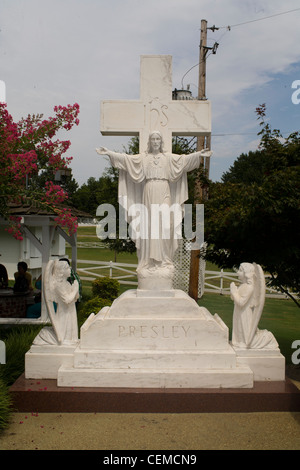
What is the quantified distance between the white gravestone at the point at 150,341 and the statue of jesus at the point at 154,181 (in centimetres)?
4

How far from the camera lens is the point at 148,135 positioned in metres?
5.55

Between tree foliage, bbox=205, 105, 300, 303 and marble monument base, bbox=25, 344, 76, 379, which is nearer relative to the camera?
marble monument base, bbox=25, 344, 76, 379

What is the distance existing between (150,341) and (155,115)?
9.91ft

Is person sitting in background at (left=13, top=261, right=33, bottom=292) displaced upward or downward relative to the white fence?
upward

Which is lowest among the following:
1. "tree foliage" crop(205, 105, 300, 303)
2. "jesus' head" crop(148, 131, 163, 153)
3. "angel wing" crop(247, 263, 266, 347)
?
"angel wing" crop(247, 263, 266, 347)

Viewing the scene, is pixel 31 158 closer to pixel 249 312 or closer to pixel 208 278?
pixel 249 312

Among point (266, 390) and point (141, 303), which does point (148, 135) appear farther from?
point (266, 390)

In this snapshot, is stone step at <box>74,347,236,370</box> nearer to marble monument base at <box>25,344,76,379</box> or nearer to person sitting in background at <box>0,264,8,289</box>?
marble monument base at <box>25,344,76,379</box>

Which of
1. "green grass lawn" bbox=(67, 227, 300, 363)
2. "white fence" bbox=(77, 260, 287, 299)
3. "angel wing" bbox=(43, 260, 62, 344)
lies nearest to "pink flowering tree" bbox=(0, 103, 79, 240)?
"angel wing" bbox=(43, 260, 62, 344)

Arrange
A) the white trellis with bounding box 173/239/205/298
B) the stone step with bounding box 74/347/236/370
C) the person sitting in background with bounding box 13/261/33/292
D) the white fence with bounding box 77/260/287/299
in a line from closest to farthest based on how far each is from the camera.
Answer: the stone step with bounding box 74/347/236/370, the person sitting in background with bounding box 13/261/33/292, the white trellis with bounding box 173/239/205/298, the white fence with bounding box 77/260/287/299

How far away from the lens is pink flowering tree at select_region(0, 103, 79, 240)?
4.70m

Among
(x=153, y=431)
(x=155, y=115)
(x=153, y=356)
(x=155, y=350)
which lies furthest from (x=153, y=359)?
(x=155, y=115)

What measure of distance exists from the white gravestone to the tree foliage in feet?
3.46

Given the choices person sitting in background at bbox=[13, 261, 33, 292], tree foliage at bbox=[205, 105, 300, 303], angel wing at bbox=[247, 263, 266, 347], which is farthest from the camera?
person sitting in background at bbox=[13, 261, 33, 292]
